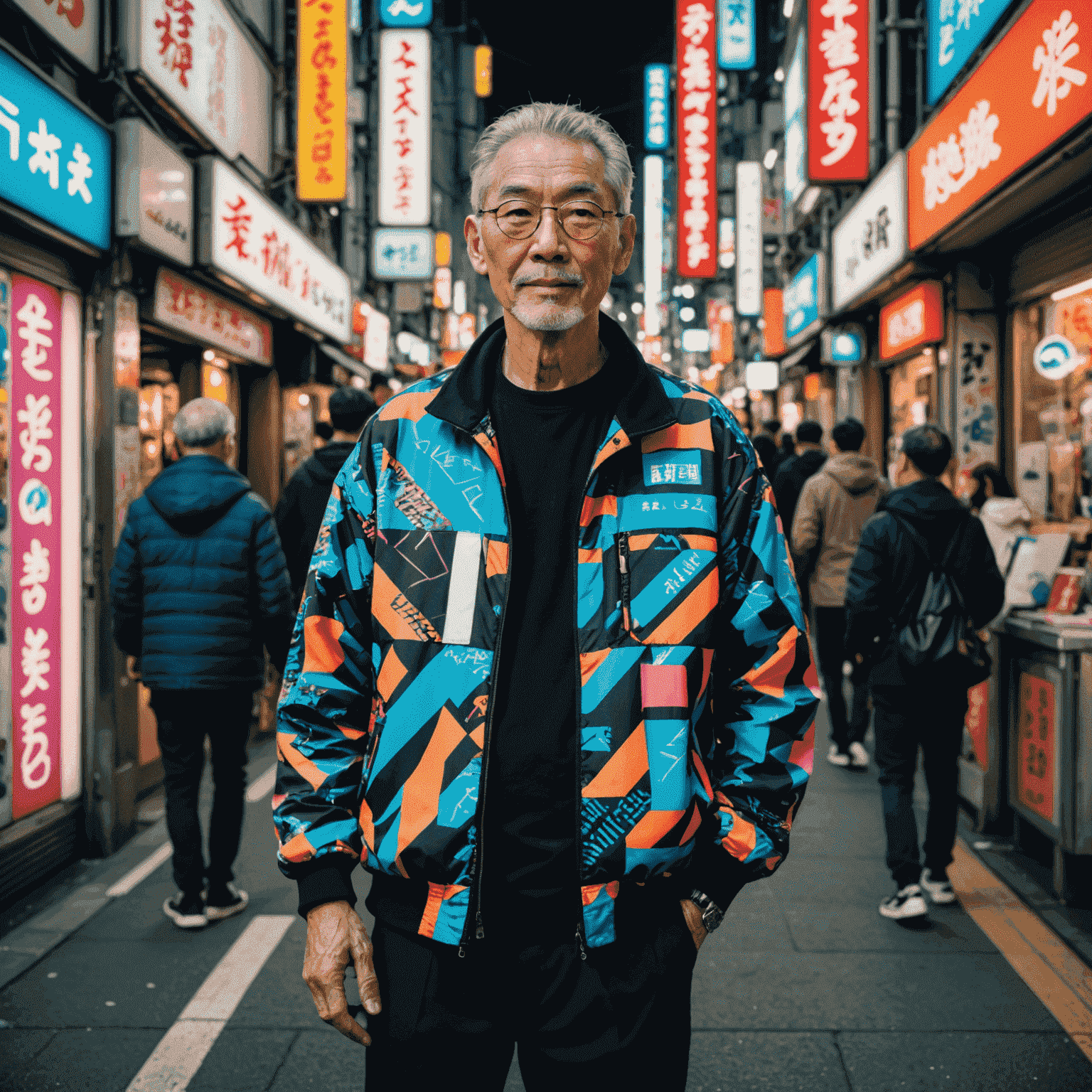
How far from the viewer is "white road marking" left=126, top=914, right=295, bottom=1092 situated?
3205mm

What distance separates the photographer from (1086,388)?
659 cm

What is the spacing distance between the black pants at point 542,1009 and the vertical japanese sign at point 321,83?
10117mm

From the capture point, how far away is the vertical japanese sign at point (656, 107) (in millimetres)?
30875

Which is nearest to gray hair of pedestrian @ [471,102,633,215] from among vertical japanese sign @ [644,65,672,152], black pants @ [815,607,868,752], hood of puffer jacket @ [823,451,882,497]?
hood of puffer jacket @ [823,451,882,497]

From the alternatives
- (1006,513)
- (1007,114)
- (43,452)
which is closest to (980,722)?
(1006,513)

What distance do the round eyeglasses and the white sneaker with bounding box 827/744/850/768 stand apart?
574cm

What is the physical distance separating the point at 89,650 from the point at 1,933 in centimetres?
158

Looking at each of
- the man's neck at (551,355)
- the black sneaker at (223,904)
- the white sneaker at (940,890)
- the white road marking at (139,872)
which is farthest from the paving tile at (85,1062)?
the white sneaker at (940,890)

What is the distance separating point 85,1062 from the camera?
3301 millimetres

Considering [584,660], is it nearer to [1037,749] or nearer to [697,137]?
[1037,749]

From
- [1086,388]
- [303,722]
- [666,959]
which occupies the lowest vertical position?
[666,959]

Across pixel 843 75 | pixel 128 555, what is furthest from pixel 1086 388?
pixel 128 555

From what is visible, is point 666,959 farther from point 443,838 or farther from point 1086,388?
point 1086,388

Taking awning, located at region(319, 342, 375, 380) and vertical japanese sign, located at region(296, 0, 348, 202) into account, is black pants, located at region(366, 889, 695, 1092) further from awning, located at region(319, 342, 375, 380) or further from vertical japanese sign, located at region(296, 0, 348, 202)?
awning, located at region(319, 342, 375, 380)
